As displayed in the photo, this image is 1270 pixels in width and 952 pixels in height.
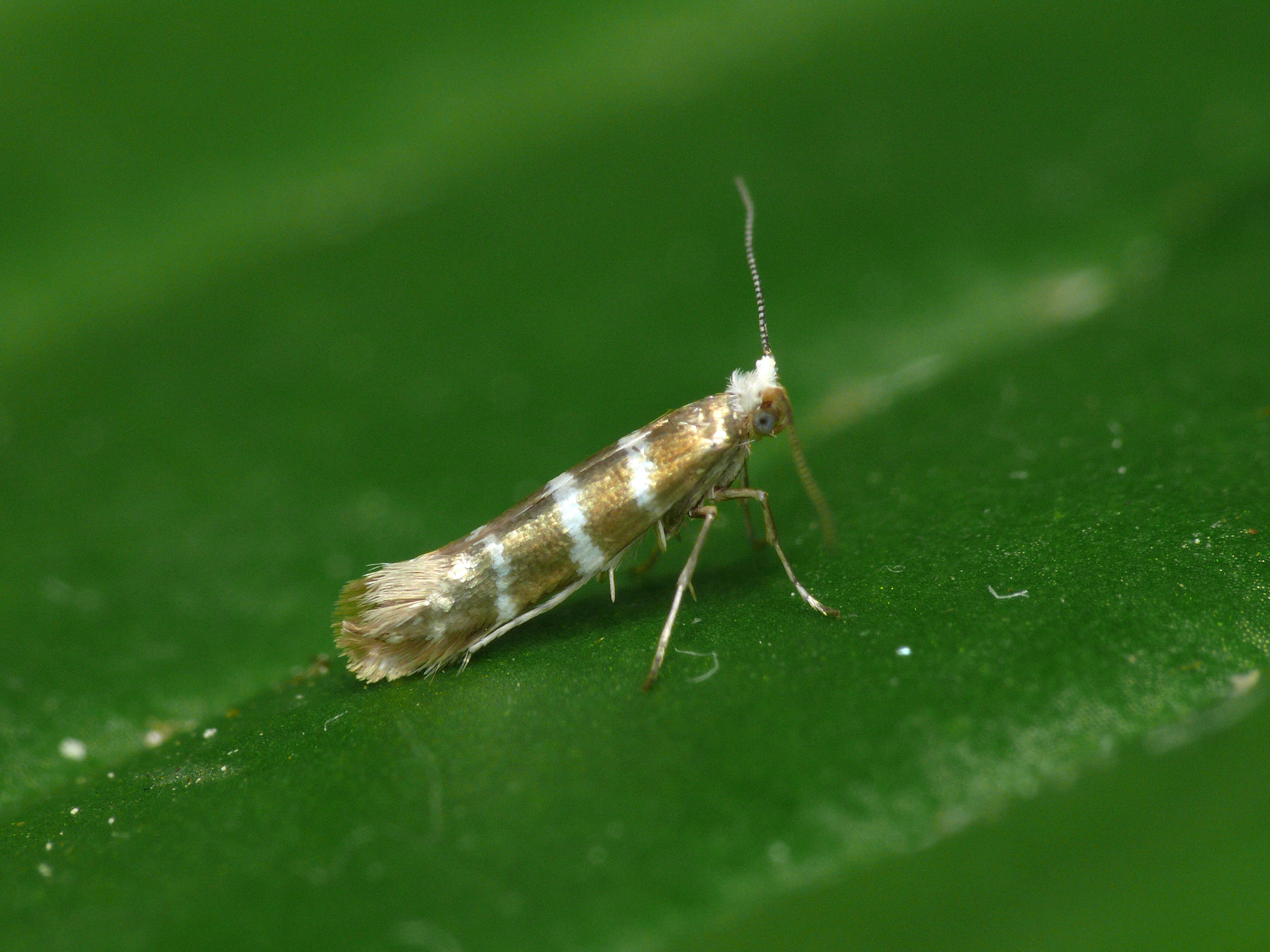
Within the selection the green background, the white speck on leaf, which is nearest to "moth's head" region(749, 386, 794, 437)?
the green background

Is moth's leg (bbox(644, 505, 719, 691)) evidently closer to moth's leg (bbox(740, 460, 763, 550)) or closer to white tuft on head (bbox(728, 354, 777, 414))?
moth's leg (bbox(740, 460, 763, 550))

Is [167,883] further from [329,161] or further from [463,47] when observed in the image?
[463,47]

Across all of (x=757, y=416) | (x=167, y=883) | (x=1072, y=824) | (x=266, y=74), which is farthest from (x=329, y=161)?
(x=1072, y=824)

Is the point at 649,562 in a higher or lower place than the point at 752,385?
lower

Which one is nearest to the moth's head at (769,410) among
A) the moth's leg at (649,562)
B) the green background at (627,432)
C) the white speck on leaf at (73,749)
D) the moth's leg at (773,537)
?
the moth's leg at (773,537)

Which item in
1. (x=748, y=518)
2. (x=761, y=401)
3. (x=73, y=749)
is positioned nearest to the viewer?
(x=73, y=749)

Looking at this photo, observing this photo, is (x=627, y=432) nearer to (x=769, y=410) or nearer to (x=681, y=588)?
(x=769, y=410)

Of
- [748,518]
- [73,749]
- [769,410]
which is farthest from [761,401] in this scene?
[73,749]
